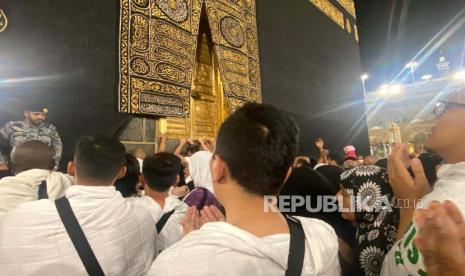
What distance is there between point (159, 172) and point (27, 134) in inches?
64.7

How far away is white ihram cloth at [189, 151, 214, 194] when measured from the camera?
1.91m

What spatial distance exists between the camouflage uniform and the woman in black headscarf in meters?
2.39

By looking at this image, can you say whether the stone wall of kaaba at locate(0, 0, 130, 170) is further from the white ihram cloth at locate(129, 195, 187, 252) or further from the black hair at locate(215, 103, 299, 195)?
the black hair at locate(215, 103, 299, 195)

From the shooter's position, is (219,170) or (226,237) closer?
(226,237)

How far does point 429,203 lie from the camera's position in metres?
0.85

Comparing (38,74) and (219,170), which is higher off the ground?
(38,74)

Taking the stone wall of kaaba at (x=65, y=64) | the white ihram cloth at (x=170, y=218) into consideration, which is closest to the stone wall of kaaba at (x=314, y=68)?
the stone wall of kaaba at (x=65, y=64)

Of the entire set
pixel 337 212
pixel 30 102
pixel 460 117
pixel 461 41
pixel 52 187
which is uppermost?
pixel 461 41

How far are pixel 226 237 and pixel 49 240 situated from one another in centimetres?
67

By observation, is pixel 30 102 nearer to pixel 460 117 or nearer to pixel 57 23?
pixel 57 23

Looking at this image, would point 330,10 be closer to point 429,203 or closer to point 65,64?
point 65,64

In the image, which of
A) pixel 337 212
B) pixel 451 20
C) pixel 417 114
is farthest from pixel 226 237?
pixel 417 114

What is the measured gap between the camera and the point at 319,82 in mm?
7984

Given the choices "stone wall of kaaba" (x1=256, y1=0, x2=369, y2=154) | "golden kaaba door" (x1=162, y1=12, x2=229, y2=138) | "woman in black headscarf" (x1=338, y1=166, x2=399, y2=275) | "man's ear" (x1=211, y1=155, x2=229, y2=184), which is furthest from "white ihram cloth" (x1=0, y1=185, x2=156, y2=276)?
"stone wall of kaaba" (x1=256, y1=0, x2=369, y2=154)
